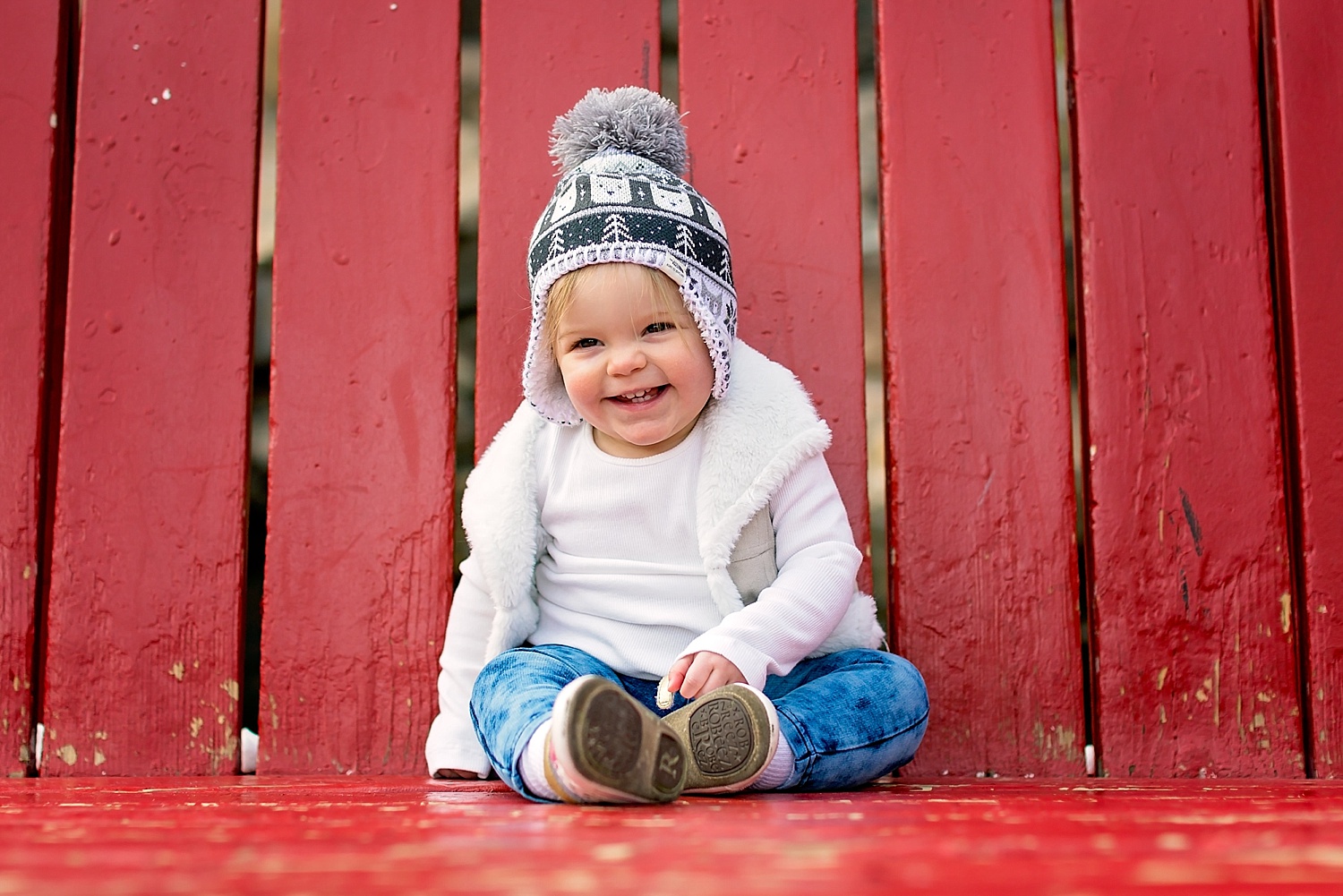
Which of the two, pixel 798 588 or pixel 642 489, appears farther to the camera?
pixel 642 489

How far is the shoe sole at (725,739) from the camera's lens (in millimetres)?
1266

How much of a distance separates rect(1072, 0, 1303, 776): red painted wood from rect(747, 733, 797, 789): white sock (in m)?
0.67

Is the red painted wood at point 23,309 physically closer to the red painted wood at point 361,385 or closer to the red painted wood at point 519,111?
the red painted wood at point 361,385

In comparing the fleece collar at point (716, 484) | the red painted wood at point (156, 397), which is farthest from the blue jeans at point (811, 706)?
the red painted wood at point (156, 397)

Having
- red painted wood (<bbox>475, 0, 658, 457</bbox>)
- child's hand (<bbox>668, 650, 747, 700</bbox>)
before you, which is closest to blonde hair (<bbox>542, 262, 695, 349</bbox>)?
red painted wood (<bbox>475, 0, 658, 457</bbox>)

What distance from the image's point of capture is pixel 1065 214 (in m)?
2.26

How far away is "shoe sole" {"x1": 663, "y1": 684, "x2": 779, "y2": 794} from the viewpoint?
127 cm

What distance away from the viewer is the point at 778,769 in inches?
52.4

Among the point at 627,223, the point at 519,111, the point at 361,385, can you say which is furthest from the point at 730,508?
the point at 519,111

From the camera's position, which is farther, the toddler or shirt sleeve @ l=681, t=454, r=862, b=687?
the toddler

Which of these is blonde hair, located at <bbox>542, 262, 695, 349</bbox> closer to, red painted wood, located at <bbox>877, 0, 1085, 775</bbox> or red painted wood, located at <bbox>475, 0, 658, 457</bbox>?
red painted wood, located at <bbox>475, 0, 658, 457</bbox>

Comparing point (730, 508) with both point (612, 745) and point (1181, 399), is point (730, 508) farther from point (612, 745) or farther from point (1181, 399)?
point (1181, 399)

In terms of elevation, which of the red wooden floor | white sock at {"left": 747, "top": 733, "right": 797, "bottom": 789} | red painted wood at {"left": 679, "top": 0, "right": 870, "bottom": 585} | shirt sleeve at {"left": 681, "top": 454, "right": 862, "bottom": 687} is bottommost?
white sock at {"left": 747, "top": 733, "right": 797, "bottom": 789}

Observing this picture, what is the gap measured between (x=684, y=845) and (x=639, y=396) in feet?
3.29
